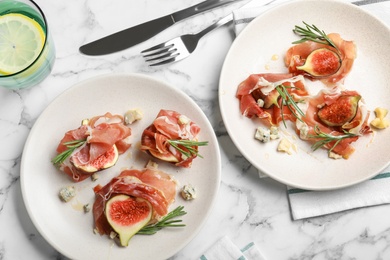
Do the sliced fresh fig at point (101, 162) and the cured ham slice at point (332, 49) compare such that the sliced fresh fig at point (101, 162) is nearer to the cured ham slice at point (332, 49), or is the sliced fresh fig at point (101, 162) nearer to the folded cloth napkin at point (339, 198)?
the folded cloth napkin at point (339, 198)

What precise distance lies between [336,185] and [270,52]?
636 mm

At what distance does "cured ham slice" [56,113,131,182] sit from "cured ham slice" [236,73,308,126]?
0.50 metres

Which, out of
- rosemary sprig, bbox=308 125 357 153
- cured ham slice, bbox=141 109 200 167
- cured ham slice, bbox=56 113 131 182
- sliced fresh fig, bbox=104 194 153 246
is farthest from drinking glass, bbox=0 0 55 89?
rosemary sprig, bbox=308 125 357 153

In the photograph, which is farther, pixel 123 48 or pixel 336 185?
pixel 123 48

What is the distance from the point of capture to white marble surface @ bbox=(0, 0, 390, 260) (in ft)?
8.44

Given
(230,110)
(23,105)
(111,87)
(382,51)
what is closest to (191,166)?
(230,110)

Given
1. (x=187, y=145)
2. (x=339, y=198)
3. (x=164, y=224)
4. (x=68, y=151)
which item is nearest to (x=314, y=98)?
(x=339, y=198)

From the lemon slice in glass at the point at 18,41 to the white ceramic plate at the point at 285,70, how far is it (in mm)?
794

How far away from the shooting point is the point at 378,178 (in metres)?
2.58

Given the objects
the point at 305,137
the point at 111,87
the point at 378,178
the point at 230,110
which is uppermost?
the point at 111,87

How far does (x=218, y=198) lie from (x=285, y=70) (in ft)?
2.05

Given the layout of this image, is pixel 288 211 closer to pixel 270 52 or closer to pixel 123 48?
pixel 270 52

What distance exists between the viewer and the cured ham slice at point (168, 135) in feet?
7.96

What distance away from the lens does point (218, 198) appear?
102 inches
